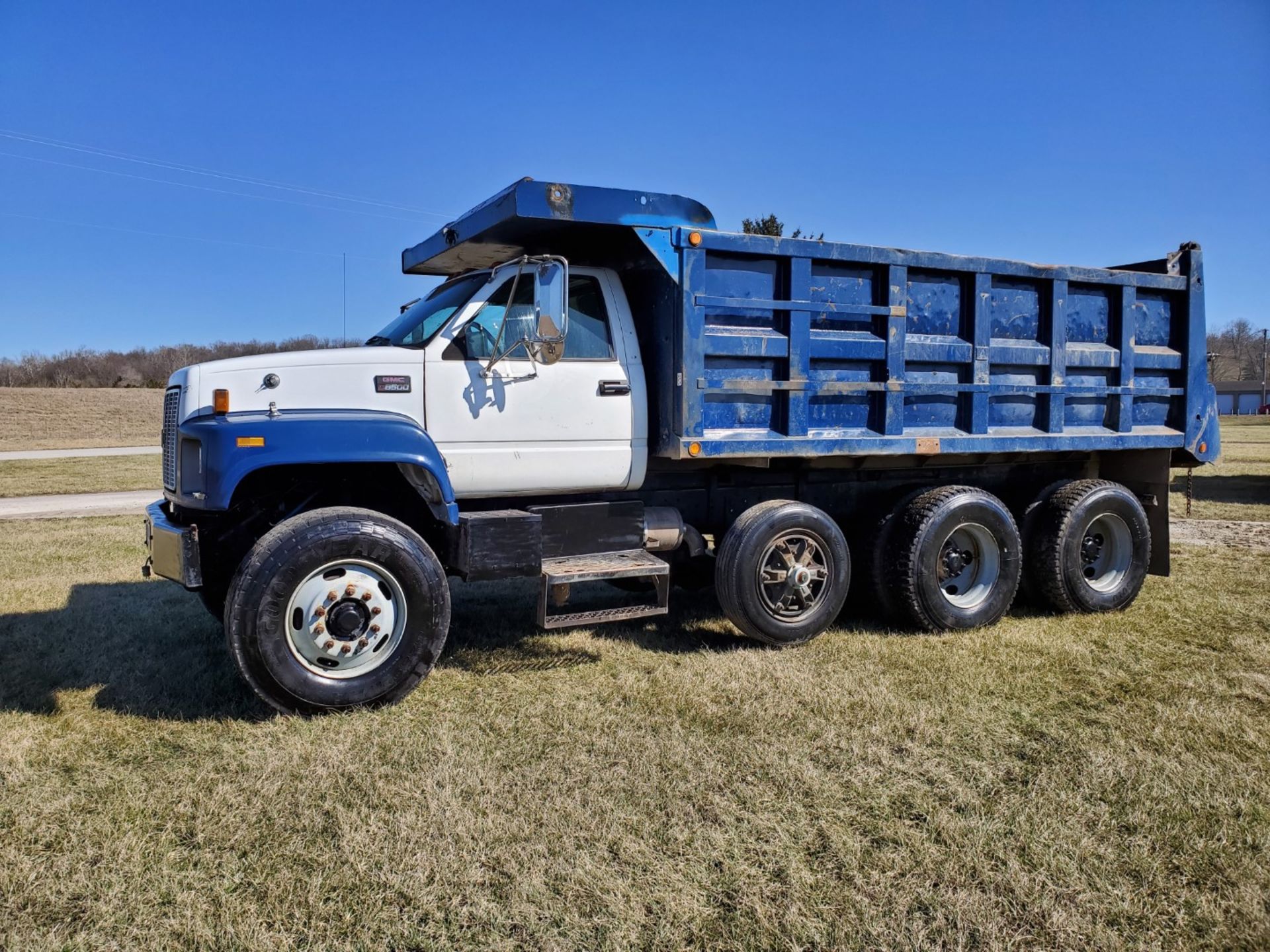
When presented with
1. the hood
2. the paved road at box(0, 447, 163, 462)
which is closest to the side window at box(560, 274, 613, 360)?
the hood

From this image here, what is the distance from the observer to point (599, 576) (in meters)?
5.40

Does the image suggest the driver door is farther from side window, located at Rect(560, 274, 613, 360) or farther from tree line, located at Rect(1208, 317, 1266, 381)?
tree line, located at Rect(1208, 317, 1266, 381)

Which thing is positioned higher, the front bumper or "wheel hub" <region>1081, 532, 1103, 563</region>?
the front bumper

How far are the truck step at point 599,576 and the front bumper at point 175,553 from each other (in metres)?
1.81

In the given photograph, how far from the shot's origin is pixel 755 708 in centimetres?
471

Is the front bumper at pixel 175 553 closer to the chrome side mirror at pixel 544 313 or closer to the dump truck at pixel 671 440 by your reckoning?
the dump truck at pixel 671 440

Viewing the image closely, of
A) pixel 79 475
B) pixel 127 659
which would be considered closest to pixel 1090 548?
pixel 127 659

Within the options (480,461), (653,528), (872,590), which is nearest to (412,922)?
(480,461)

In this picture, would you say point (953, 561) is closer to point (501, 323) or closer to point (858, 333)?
point (858, 333)

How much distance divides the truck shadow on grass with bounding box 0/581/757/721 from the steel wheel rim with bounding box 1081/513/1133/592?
2.98 meters

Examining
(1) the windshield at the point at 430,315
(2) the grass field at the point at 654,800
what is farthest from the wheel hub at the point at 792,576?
(1) the windshield at the point at 430,315

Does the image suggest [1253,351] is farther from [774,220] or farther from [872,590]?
[872,590]

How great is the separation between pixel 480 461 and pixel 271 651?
152 cm

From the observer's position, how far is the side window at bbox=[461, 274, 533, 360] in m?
5.29
